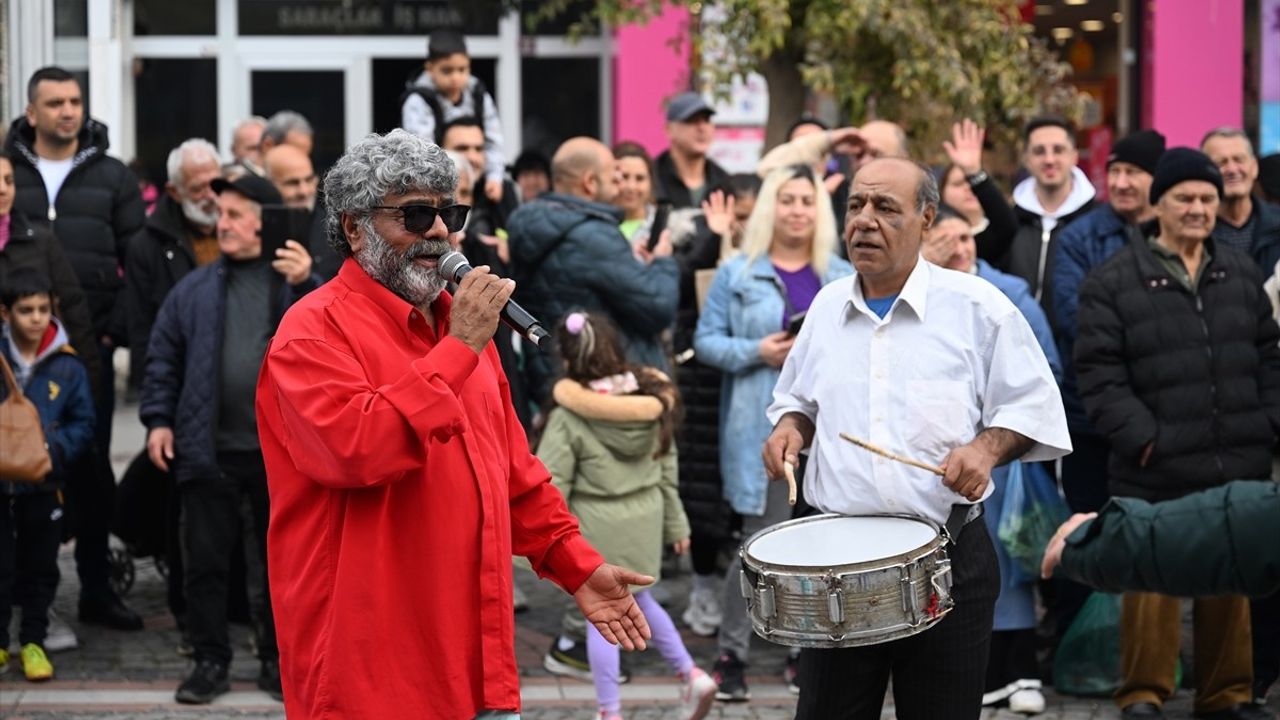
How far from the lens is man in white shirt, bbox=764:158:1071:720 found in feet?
16.6

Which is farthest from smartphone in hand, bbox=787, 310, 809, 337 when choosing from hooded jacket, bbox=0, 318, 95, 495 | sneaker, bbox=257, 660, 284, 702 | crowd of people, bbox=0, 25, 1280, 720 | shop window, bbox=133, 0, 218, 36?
shop window, bbox=133, 0, 218, 36

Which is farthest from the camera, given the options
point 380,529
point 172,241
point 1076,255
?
point 172,241

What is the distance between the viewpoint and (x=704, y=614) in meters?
8.99

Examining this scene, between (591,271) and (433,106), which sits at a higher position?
(433,106)

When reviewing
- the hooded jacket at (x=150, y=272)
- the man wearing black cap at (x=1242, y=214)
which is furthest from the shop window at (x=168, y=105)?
the man wearing black cap at (x=1242, y=214)

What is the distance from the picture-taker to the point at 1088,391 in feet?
25.1

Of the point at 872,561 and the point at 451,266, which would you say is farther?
the point at 872,561

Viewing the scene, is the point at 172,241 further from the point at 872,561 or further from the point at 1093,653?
the point at 872,561

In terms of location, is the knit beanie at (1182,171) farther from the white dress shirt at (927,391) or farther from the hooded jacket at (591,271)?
the white dress shirt at (927,391)

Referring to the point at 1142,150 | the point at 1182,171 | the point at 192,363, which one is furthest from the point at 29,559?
the point at 1142,150

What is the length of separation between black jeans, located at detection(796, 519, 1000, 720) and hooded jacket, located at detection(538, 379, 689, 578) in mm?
2598

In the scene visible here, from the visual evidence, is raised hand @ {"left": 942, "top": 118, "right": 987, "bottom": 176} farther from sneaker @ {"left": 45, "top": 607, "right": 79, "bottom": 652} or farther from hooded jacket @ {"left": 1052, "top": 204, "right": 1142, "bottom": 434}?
sneaker @ {"left": 45, "top": 607, "right": 79, "bottom": 652}

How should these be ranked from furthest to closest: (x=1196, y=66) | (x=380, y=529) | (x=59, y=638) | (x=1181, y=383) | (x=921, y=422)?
(x=1196, y=66), (x=59, y=638), (x=1181, y=383), (x=921, y=422), (x=380, y=529)

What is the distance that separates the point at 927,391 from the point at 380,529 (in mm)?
1712
